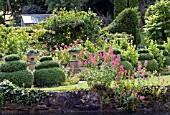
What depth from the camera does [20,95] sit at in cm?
1038

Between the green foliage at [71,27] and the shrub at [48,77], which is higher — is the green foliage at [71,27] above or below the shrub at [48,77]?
above

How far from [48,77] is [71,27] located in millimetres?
6425

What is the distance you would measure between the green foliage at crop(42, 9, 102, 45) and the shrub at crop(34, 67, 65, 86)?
230 inches

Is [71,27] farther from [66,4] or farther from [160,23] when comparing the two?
[66,4]

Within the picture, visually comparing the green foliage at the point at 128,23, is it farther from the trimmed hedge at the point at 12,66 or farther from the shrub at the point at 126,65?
the trimmed hedge at the point at 12,66

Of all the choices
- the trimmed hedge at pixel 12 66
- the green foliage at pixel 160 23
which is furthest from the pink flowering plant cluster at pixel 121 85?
the green foliage at pixel 160 23

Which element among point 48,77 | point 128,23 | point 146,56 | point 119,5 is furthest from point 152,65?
point 119,5

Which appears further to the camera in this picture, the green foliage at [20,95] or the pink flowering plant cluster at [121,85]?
the green foliage at [20,95]

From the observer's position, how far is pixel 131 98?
10133 mm

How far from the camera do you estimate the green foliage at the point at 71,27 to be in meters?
17.4

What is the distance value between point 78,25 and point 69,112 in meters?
7.64

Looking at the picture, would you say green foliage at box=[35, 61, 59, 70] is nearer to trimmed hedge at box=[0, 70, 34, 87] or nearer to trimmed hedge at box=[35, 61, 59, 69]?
trimmed hedge at box=[35, 61, 59, 69]

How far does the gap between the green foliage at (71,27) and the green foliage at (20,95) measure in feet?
23.0

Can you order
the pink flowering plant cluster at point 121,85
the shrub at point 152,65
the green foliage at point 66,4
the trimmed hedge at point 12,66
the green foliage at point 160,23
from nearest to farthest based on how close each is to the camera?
the pink flowering plant cluster at point 121,85 < the trimmed hedge at point 12,66 < the shrub at point 152,65 < the green foliage at point 160,23 < the green foliage at point 66,4
